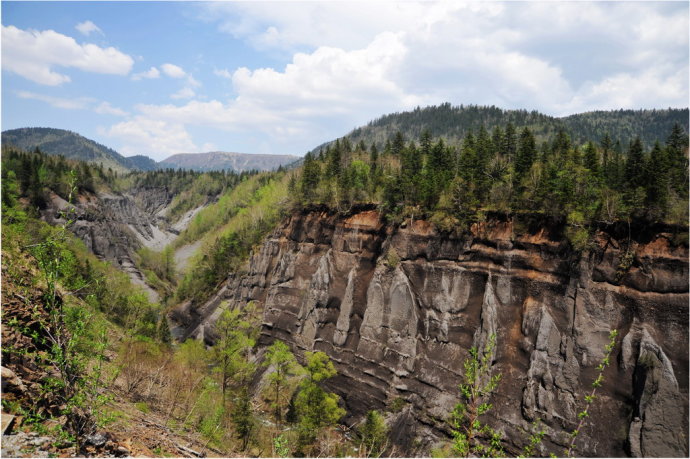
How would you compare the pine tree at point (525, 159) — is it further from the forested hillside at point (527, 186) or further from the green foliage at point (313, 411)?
the green foliage at point (313, 411)

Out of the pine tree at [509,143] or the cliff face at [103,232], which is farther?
the cliff face at [103,232]

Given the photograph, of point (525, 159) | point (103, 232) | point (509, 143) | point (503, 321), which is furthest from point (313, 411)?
point (103, 232)

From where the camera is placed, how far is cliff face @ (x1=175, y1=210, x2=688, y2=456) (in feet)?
83.2

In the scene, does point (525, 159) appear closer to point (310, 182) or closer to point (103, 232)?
point (310, 182)

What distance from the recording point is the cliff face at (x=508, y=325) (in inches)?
998

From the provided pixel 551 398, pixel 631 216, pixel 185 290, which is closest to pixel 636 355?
pixel 551 398

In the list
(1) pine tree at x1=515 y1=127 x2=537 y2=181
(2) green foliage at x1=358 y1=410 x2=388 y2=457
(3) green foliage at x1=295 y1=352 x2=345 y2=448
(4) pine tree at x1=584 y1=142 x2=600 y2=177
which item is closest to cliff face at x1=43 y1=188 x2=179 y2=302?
(3) green foliage at x1=295 y1=352 x2=345 y2=448

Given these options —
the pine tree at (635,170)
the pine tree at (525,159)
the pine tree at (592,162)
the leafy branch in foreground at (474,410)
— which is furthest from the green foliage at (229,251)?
the leafy branch in foreground at (474,410)

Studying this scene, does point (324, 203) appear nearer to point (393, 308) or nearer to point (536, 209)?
point (393, 308)

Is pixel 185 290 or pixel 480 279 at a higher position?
pixel 480 279

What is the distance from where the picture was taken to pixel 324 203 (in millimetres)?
51906

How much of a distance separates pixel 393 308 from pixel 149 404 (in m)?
23.9

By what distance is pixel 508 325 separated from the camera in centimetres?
3212

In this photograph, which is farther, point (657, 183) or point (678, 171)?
point (678, 171)
